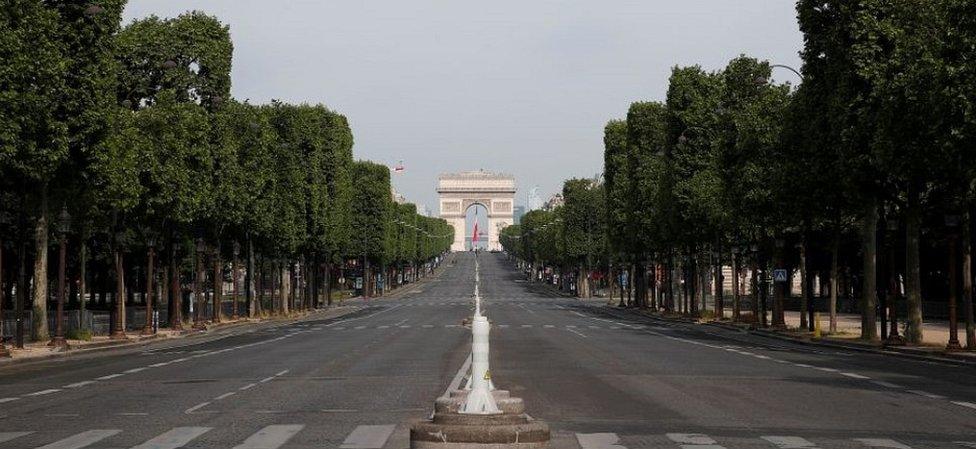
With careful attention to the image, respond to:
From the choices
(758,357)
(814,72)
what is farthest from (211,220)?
(758,357)

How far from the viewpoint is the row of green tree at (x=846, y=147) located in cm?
3953

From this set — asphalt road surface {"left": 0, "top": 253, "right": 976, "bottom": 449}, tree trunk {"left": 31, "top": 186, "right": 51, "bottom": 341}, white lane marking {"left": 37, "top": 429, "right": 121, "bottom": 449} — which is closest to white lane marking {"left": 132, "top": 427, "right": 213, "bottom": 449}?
asphalt road surface {"left": 0, "top": 253, "right": 976, "bottom": 449}

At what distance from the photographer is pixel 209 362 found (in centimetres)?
3784

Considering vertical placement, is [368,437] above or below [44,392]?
above

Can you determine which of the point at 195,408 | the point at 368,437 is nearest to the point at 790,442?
the point at 368,437

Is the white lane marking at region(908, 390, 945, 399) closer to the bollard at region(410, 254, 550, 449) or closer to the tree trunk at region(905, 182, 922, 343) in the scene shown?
the bollard at region(410, 254, 550, 449)

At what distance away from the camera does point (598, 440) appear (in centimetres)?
1691

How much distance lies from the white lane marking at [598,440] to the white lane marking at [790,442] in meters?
1.77

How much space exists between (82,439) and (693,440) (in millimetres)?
7328

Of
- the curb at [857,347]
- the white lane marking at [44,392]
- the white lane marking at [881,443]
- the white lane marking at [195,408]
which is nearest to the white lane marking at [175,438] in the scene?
the white lane marking at [195,408]

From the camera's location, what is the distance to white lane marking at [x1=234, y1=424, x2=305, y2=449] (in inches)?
647

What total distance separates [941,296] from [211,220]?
50273 millimetres

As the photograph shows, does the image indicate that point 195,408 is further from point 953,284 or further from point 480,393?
point 953,284

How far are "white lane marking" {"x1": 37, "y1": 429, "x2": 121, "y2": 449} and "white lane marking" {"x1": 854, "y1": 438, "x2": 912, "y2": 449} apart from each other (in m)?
9.00
